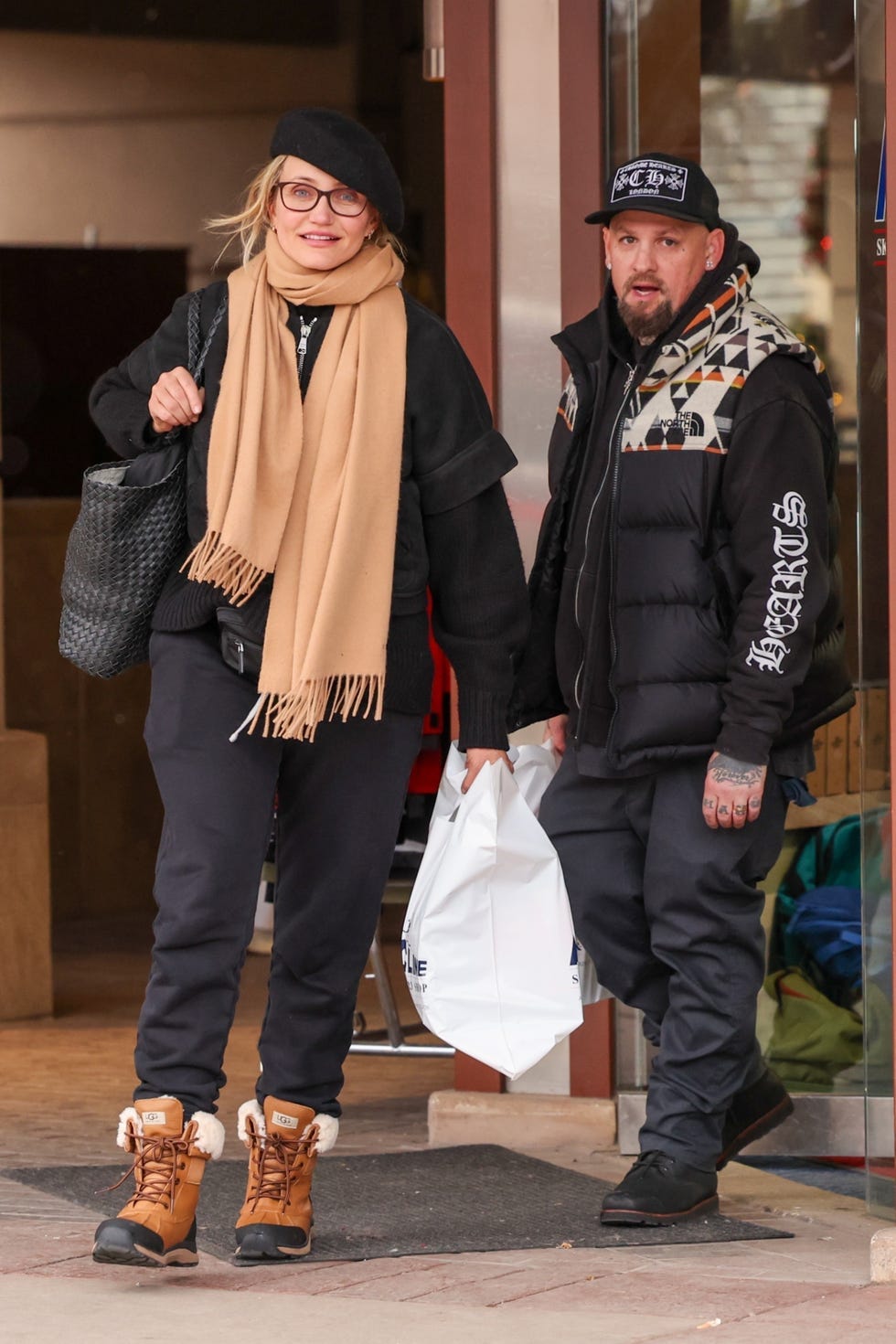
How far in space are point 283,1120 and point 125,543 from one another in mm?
1010

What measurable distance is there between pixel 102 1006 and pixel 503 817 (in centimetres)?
335

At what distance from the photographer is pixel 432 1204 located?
14.4ft

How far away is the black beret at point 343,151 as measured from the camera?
3785 mm

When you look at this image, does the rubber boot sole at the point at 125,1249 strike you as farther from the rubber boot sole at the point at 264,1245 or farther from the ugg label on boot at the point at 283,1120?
the ugg label on boot at the point at 283,1120

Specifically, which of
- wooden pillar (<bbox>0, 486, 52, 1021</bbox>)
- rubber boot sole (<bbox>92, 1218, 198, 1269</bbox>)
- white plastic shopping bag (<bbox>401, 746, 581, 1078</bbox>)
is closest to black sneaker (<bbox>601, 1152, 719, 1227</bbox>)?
white plastic shopping bag (<bbox>401, 746, 581, 1078</bbox>)

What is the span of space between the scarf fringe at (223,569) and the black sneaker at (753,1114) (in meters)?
1.47

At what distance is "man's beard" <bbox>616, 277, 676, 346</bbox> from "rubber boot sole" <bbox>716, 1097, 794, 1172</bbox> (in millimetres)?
1521

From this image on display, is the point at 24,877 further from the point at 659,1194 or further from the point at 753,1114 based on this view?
the point at 659,1194

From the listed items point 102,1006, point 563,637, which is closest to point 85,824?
point 102,1006

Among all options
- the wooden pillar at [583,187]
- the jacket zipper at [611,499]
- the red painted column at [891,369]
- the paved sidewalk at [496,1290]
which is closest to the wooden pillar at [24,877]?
the paved sidewalk at [496,1290]

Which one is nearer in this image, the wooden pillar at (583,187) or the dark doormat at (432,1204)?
the dark doormat at (432,1204)

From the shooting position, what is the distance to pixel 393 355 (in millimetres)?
3848

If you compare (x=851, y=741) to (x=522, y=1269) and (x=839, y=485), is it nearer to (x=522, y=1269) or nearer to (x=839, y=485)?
(x=839, y=485)

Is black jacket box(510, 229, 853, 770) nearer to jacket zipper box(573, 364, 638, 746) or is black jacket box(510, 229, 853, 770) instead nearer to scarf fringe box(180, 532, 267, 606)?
jacket zipper box(573, 364, 638, 746)
